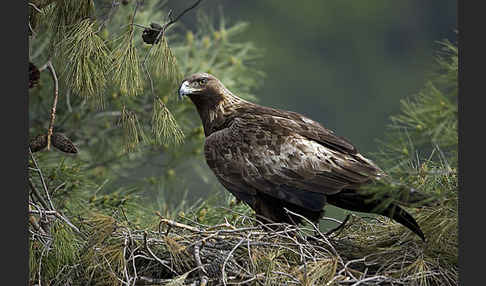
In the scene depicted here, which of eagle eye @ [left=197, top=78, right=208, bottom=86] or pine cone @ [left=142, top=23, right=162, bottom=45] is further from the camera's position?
eagle eye @ [left=197, top=78, right=208, bottom=86]

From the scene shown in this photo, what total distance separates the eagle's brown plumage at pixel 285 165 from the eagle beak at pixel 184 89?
0.68 feet

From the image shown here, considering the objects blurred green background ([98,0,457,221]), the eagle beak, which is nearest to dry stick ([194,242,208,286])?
the eagle beak

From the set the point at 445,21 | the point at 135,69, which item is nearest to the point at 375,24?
the point at 445,21

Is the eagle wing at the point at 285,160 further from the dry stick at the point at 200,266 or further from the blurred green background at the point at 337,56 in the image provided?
the blurred green background at the point at 337,56

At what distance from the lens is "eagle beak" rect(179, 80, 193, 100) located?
3.01 metres

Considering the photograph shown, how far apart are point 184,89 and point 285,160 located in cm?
55

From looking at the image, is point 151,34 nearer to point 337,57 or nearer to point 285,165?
point 285,165

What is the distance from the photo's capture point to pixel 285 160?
9.04 feet

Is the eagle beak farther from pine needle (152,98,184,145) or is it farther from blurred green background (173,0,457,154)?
blurred green background (173,0,457,154)

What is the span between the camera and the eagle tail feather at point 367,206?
7.82ft

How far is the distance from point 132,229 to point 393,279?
0.86 meters

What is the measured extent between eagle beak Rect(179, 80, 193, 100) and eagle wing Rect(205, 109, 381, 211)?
0.23 metres

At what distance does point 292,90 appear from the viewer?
9.59 meters

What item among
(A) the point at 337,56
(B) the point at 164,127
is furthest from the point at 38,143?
(A) the point at 337,56
